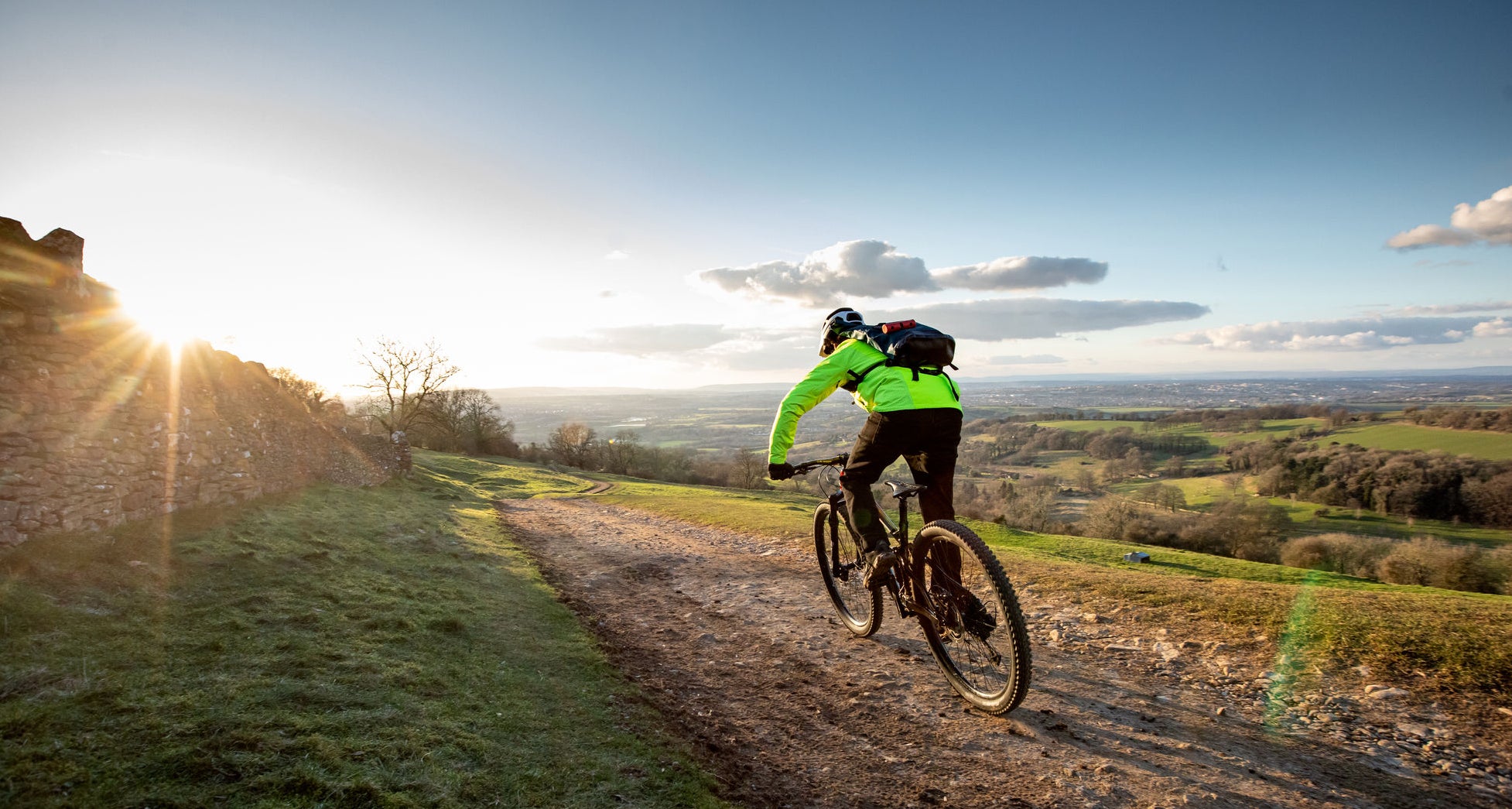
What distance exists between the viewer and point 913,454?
5.13m

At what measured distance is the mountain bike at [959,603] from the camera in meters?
4.16

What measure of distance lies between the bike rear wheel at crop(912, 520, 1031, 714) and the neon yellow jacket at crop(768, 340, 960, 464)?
43.5 inches

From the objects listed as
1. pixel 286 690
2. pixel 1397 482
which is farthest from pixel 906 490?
pixel 1397 482

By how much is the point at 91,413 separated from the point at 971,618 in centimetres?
987

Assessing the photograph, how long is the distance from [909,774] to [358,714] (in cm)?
359

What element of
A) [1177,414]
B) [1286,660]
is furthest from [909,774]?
[1177,414]

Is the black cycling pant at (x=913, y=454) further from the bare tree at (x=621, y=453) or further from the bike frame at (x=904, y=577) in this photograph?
the bare tree at (x=621, y=453)

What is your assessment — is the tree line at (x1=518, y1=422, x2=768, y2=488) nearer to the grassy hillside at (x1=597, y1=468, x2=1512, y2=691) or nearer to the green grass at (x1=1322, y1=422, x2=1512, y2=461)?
the grassy hillside at (x1=597, y1=468, x2=1512, y2=691)

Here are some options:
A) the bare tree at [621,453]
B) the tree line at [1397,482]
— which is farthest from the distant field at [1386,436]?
the bare tree at [621,453]

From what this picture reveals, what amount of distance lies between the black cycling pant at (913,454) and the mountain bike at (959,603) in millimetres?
196

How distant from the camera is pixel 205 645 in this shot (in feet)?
13.3

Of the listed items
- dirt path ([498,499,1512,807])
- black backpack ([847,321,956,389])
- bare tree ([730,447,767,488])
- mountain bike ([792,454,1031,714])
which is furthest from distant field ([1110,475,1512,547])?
bare tree ([730,447,767,488])

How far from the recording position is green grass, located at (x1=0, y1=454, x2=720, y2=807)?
2.71 meters

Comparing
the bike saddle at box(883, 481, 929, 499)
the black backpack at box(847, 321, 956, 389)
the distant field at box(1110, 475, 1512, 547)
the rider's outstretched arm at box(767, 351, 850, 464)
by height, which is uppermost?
the black backpack at box(847, 321, 956, 389)
